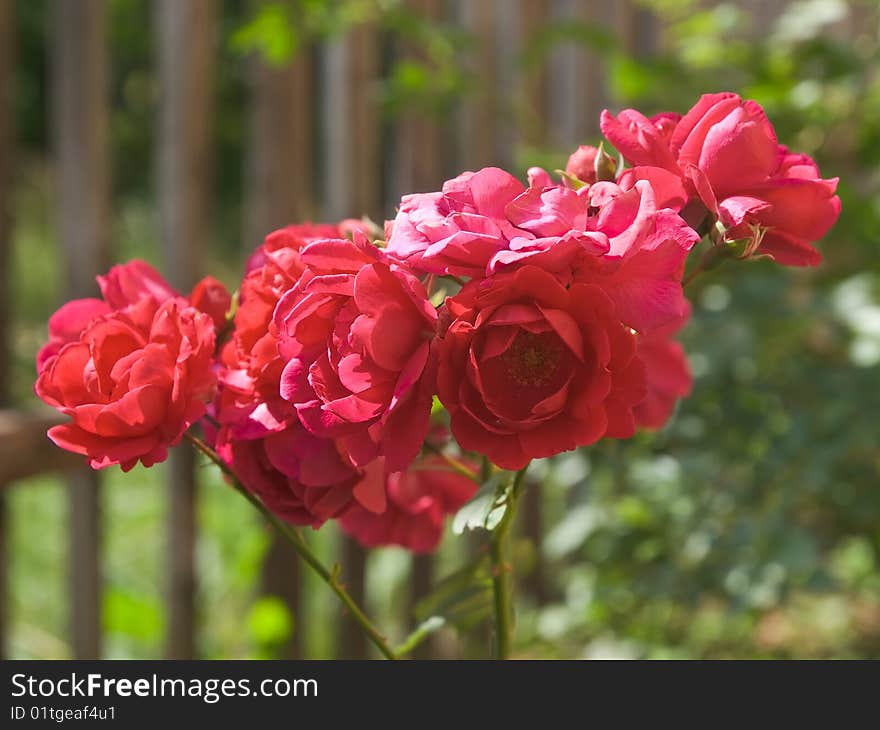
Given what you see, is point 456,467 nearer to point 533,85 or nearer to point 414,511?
point 414,511

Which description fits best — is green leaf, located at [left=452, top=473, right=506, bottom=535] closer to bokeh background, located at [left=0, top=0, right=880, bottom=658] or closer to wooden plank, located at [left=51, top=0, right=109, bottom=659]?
bokeh background, located at [left=0, top=0, right=880, bottom=658]

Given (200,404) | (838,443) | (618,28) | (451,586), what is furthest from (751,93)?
(200,404)

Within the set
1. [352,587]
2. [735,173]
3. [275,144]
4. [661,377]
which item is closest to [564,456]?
[352,587]

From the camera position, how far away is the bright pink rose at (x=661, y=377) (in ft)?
2.15

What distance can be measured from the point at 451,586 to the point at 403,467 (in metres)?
0.21

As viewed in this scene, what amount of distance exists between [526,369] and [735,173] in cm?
14

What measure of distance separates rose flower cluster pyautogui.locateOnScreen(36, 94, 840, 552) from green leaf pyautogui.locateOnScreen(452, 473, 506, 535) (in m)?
0.04

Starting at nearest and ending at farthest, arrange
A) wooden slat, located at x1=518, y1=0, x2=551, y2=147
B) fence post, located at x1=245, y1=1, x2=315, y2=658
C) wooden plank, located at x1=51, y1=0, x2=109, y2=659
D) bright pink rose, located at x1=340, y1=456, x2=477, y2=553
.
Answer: bright pink rose, located at x1=340, y1=456, x2=477, y2=553, wooden plank, located at x1=51, y1=0, x2=109, y2=659, fence post, located at x1=245, y1=1, x2=315, y2=658, wooden slat, located at x1=518, y1=0, x2=551, y2=147

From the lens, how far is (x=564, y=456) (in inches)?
67.2

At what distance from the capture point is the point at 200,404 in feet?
1.60

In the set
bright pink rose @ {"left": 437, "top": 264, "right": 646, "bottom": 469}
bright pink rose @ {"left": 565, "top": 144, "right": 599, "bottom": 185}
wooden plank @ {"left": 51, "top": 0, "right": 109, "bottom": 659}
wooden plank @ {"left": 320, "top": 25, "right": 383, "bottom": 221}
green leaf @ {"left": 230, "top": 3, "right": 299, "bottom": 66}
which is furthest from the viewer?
wooden plank @ {"left": 320, "top": 25, "right": 383, "bottom": 221}

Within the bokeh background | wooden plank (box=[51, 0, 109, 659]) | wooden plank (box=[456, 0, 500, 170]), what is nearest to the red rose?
the bokeh background

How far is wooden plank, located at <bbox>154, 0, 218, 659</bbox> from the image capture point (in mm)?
1460
